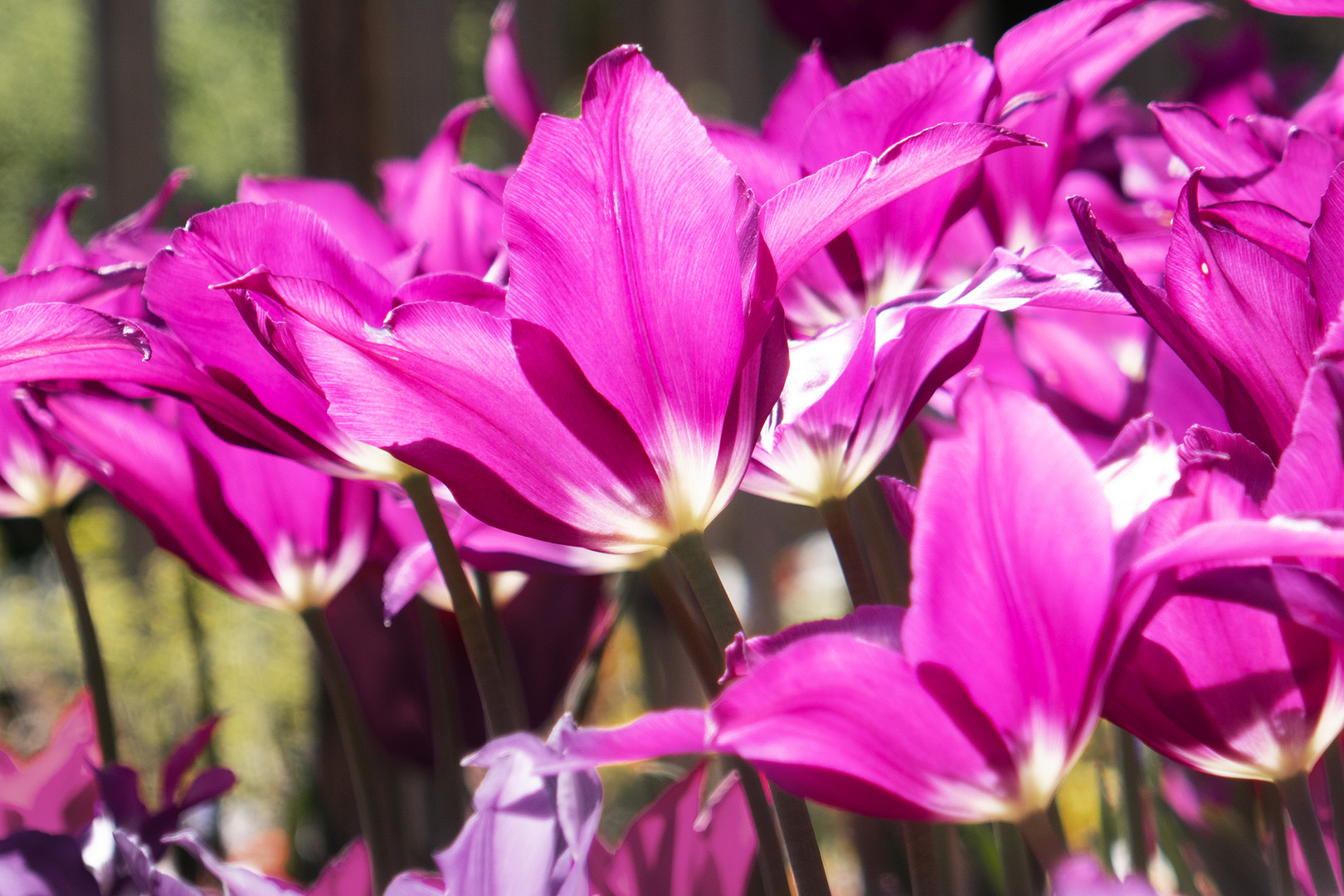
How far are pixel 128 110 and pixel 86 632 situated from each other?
1650 mm

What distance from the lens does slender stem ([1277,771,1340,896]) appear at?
0.82 feet

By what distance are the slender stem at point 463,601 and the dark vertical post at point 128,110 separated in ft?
5.74

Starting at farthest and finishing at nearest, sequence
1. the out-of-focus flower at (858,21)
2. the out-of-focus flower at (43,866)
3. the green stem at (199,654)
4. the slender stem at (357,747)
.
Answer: the out-of-focus flower at (858,21)
the green stem at (199,654)
the slender stem at (357,747)
the out-of-focus flower at (43,866)

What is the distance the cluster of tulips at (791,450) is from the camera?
0.76 feet

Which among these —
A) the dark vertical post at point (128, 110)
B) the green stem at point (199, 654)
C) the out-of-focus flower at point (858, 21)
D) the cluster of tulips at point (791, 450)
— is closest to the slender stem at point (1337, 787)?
the cluster of tulips at point (791, 450)

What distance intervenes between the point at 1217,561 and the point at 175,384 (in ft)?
0.88

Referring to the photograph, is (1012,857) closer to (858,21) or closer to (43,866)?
(43,866)

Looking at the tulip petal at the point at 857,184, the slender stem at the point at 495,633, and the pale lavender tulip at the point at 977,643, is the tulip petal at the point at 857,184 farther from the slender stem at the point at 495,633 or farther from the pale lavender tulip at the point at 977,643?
the slender stem at the point at 495,633

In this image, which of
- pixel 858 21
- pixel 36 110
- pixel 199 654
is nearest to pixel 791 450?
pixel 199 654

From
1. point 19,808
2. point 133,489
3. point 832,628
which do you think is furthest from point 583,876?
point 19,808

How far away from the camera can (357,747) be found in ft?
1.48

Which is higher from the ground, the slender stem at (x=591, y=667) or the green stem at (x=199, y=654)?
the slender stem at (x=591, y=667)

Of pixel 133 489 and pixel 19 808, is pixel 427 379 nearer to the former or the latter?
pixel 133 489

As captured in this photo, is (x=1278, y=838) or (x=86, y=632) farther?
(x=86, y=632)
